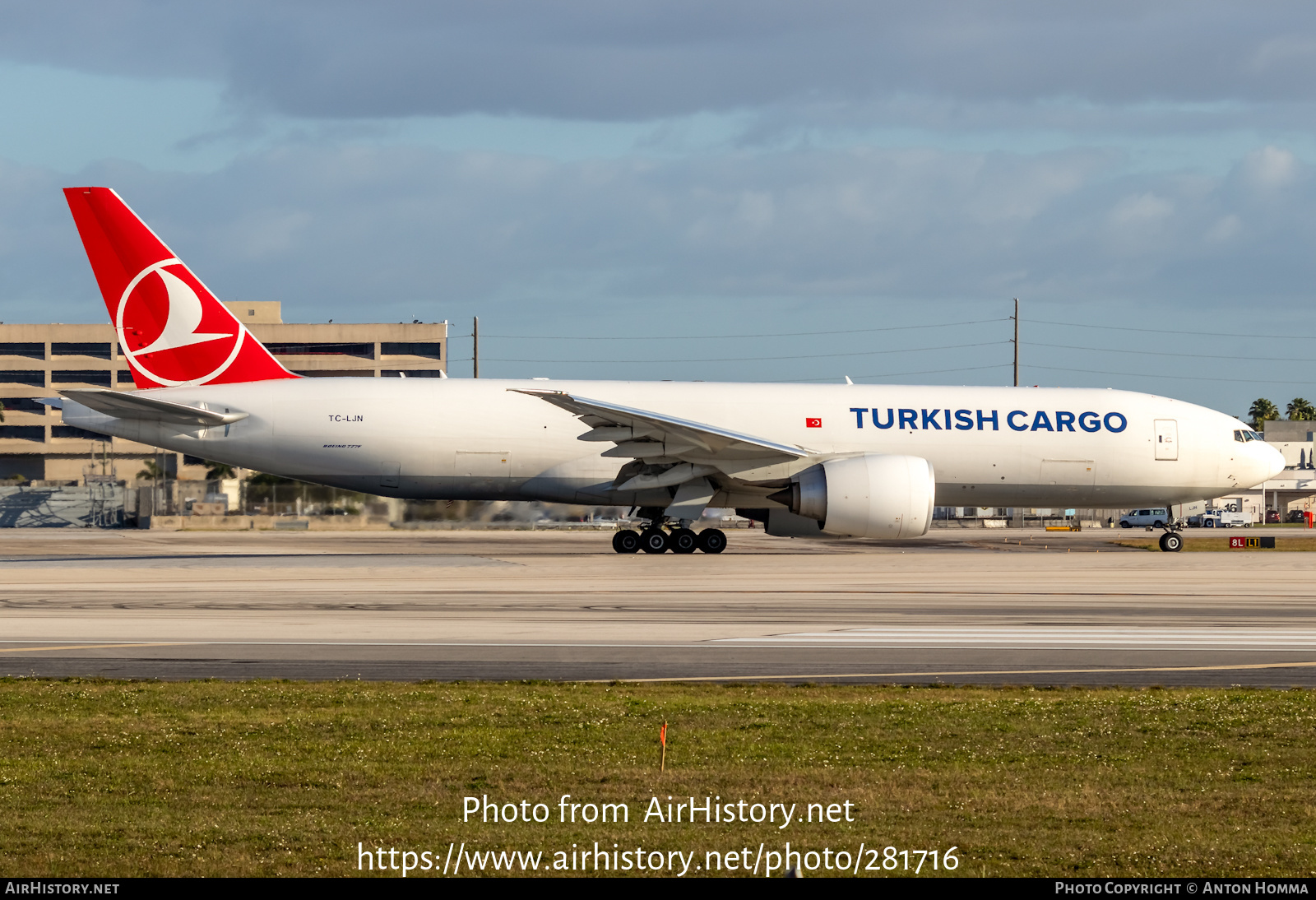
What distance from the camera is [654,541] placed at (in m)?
29.1

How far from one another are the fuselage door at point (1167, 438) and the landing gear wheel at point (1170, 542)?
244 centimetres

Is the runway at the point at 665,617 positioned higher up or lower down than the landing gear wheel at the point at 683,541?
lower down

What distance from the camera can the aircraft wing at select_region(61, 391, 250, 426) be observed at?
26.3 meters

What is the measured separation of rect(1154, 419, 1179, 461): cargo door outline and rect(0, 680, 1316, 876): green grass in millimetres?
21607

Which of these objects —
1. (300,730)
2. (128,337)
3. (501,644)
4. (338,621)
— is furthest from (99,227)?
(300,730)

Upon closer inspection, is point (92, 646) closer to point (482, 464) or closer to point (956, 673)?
point (956, 673)

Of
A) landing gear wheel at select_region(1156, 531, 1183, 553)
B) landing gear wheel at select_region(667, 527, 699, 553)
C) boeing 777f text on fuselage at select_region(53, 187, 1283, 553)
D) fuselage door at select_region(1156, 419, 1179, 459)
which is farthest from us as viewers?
landing gear wheel at select_region(1156, 531, 1183, 553)

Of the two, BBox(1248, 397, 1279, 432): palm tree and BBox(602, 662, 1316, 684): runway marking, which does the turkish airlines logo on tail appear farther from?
BBox(1248, 397, 1279, 432): palm tree

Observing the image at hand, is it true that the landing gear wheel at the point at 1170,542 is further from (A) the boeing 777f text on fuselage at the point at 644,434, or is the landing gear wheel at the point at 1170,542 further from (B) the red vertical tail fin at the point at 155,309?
(B) the red vertical tail fin at the point at 155,309

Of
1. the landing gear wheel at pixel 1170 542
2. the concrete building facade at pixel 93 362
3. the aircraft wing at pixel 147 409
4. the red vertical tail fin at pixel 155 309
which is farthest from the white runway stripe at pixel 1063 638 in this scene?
the concrete building facade at pixel 93 362

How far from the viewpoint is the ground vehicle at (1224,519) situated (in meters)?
72.1

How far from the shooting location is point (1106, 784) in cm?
729

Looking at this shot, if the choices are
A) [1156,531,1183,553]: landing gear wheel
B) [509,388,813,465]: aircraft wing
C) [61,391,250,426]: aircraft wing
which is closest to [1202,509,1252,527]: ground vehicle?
[1156,531,1183,553]: landing gear wheel

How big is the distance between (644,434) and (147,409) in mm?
10756
